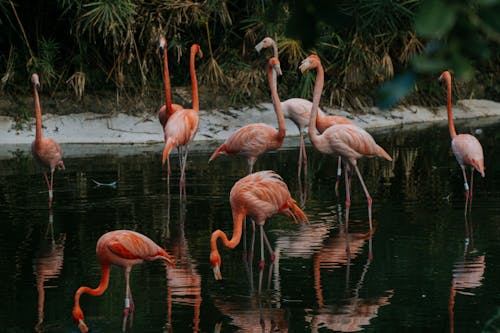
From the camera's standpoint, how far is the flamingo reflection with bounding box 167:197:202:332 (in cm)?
521

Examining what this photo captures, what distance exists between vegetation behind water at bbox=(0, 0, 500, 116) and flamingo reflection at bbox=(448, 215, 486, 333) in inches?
274

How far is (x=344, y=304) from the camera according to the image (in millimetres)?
5168

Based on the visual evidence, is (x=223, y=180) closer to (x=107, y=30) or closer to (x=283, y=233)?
(x=283, y=233)

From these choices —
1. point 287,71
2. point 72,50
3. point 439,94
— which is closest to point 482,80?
point 439,94

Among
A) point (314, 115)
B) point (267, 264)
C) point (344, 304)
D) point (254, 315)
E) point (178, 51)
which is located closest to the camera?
point (254, 315)

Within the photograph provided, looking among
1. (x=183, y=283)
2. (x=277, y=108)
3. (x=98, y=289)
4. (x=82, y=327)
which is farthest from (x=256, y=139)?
(x=82, y=327)

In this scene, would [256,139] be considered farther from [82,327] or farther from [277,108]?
[82,327]

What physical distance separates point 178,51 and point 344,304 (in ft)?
30.8

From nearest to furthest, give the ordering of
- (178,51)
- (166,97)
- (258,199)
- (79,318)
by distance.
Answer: (79,318) → (258,199) → (166,97) → (178,51)

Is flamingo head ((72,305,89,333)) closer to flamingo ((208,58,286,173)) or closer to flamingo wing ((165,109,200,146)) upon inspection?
flamingo ((208,58,286,173))

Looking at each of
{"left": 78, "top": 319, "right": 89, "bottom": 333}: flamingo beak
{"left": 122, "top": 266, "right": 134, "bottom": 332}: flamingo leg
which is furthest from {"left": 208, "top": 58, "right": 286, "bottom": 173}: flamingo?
{"left": 78, "top": 319, "right": 89, "bottom": 333}: flamingo beak

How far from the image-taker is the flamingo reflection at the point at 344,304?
4781 mm

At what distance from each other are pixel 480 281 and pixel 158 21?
953 centimetres

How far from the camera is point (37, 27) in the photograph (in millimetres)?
14133
